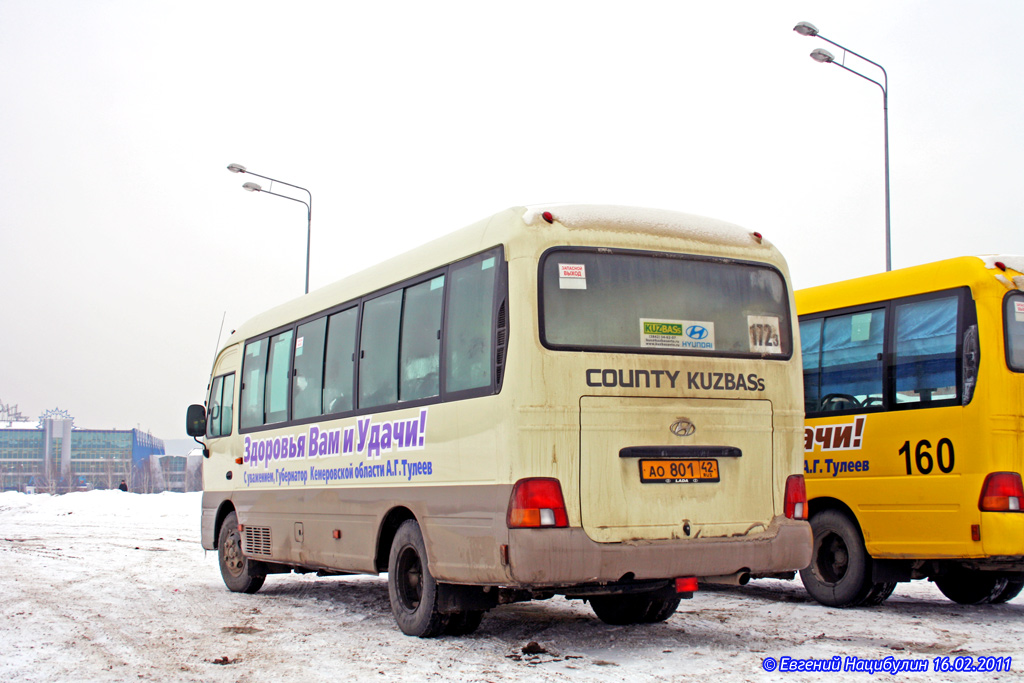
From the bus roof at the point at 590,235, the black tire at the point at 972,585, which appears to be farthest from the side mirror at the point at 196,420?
the black tire at the point at 972,585

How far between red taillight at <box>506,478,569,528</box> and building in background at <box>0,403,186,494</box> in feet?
420

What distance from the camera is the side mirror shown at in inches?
533

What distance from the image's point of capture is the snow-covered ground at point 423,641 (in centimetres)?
676

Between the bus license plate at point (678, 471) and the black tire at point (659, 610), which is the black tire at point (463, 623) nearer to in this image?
the black tire at point (659, 610)

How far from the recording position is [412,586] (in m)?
8.37

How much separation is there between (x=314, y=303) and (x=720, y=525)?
16.7ft

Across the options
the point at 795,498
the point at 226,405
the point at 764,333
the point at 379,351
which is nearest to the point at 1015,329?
the point at 764,333

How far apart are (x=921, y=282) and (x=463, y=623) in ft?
16.6

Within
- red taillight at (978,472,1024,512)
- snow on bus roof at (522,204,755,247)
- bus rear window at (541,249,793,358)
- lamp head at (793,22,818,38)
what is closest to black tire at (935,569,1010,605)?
red taillight at (978,472,1024,512)

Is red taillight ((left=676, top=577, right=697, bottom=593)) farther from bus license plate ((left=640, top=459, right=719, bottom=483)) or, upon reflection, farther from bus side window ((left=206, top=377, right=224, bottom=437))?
bus side window ((left=206, top=377, right=224, bottom=437))

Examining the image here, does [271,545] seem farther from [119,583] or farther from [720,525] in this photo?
[720,525]

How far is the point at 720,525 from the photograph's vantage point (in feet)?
24.3

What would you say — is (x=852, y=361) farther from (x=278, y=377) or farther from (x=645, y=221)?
(x=278, y=377)

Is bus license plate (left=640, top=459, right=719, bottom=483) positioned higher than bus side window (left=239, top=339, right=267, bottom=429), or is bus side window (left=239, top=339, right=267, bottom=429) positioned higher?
bus side window (left=239, top=339, right=267, bottom=429)
